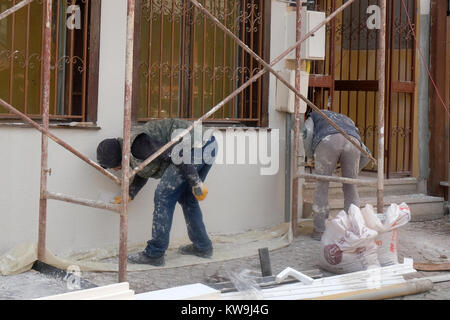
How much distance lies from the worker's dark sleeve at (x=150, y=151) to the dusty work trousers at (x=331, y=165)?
1.67 metres

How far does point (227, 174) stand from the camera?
25.1 ft

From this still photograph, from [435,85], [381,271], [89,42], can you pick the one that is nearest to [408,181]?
[435,85]

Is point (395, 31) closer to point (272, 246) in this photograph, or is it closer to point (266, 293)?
point (272, 246)

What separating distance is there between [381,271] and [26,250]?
9.27 feet

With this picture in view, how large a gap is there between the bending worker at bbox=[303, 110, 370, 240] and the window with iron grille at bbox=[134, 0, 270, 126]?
696 millimetres

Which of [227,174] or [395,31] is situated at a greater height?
[395,31]

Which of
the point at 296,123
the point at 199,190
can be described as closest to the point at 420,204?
the point at 296,123

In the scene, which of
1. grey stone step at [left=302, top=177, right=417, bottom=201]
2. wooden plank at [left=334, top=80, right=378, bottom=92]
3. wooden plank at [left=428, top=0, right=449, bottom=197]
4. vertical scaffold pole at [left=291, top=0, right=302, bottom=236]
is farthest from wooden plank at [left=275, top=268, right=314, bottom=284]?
wooden plank at [left=428, top=0, right=449, bottom=197]

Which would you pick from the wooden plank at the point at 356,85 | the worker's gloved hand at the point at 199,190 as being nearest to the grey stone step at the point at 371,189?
the wooden plank at the point at 356,85

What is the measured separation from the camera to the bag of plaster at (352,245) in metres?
6.05

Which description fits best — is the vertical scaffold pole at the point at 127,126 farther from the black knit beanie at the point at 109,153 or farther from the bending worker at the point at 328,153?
the bending worker at the point at 328,153

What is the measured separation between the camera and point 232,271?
619 cm

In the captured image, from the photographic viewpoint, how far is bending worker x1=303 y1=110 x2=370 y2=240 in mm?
7344
